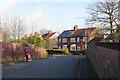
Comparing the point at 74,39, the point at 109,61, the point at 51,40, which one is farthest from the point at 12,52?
the point at 51,40

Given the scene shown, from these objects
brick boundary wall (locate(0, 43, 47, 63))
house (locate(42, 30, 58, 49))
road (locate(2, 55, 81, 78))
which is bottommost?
road (locate(2, 55, 81, 78))

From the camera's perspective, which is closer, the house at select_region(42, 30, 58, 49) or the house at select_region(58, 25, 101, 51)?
the house at select_region(58, 25, 101, 51)

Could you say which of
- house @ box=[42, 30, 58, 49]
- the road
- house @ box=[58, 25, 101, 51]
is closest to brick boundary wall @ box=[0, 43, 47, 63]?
the road

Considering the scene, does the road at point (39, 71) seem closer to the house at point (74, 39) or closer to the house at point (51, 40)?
the house at point (74, 39)

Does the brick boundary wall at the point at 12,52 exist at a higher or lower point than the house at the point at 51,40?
lower

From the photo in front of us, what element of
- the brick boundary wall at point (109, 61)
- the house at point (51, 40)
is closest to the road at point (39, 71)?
the brick boundary wall at point (109, 61)

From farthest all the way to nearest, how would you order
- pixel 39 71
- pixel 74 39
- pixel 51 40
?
pixel 51 40 < pixel 74 39 < pixel 39 71

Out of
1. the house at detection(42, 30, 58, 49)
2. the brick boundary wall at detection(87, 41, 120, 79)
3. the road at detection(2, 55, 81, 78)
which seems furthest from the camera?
the house at detection(42, 30, 58, 49)

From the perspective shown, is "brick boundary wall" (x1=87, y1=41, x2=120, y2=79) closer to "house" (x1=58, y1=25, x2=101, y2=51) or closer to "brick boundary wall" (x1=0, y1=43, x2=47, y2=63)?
"brick boundary wall" (x1=0, y1=43, x2=47, y2=63)

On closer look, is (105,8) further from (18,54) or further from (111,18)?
(18,54)

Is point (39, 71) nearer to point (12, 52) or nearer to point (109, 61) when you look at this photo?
point (109, 61)

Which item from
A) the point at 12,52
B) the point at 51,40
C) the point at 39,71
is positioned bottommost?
the point at 39,71

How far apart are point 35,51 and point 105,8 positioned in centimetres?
1132

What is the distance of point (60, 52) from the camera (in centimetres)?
5600
